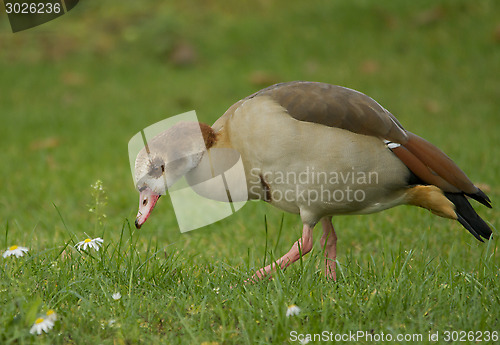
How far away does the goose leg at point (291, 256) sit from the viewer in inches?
116

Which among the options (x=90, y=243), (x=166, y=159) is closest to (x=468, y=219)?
(x=166, y=159)

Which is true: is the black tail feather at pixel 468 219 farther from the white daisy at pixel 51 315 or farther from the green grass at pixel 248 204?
the white daisy at pixel 51 315

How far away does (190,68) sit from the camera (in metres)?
10.3

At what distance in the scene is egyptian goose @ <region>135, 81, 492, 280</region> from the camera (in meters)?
2.93

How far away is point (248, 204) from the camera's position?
536 centimetres

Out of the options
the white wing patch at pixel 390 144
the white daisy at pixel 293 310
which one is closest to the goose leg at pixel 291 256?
the white daisy at pixel 293 310

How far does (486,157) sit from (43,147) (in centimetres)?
504

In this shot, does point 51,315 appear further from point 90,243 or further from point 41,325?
point 90,243

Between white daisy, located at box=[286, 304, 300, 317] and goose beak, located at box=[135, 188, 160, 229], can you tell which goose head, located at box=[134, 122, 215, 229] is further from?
white daisy, located at box=[286, 304, 300, 317]

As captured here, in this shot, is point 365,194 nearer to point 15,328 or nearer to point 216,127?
point 216,127

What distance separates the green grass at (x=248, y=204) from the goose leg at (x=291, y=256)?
6cm

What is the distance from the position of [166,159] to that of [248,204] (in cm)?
232

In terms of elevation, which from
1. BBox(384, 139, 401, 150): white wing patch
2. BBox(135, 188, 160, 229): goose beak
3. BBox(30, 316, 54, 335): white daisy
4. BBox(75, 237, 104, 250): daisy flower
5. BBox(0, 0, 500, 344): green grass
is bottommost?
BBox(0, 0, 500, 344): green grass

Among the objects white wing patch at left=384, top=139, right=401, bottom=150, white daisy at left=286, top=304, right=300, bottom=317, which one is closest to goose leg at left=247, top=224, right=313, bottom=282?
white daisy at left=286, top=304, right=300, bottom=317
